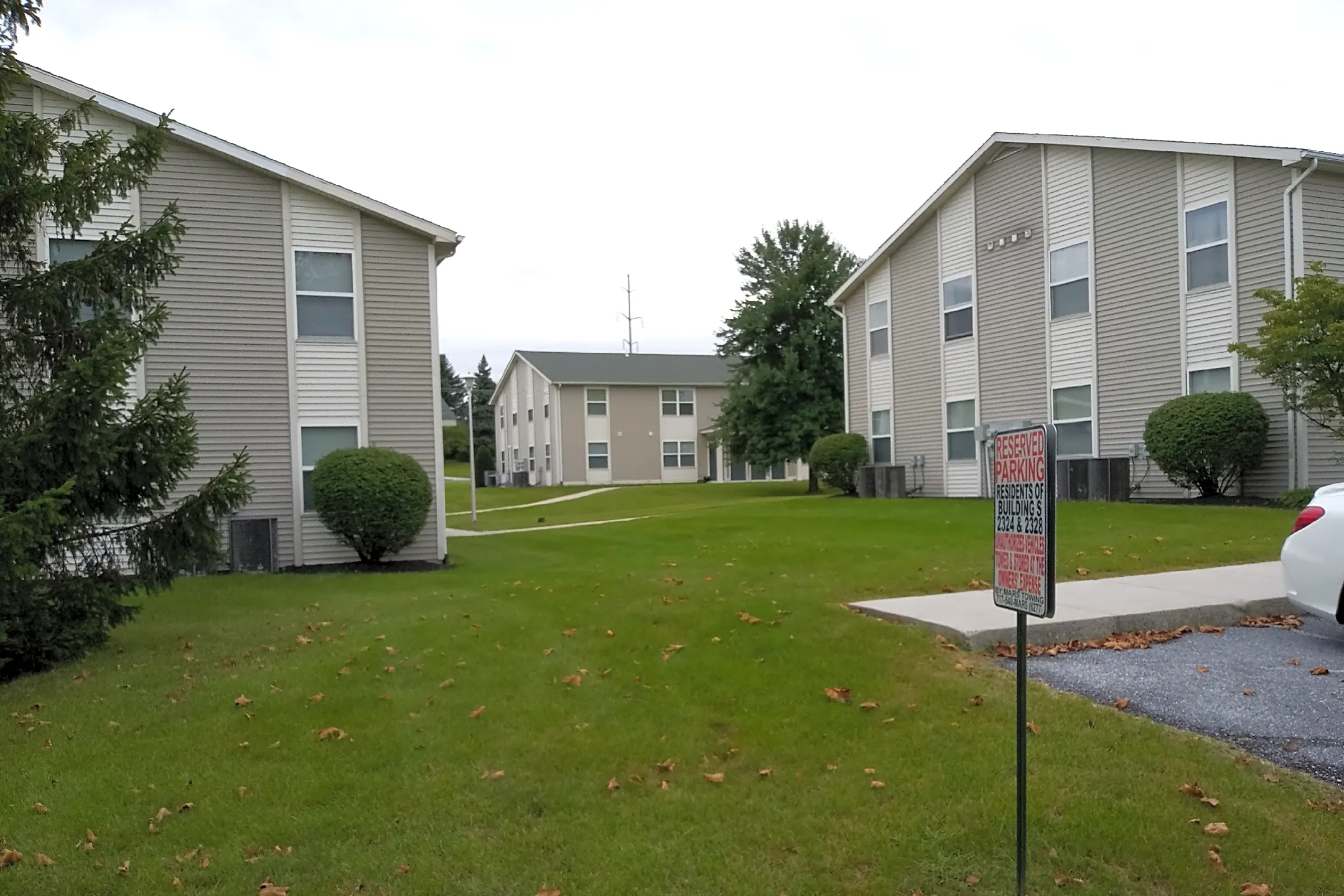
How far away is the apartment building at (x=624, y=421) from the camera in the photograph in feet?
158

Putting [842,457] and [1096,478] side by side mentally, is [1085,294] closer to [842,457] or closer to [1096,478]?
[1096,478]

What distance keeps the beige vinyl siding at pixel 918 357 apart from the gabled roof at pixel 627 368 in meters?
21.7

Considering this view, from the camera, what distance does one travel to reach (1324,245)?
1656cm

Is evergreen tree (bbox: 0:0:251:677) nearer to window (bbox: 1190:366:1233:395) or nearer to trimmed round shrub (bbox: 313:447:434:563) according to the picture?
trimmed round shrub (bbox: 313:447:434:563)

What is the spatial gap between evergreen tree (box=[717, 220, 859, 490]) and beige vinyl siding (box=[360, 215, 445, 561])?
20240mm

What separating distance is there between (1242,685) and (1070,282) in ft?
54.2

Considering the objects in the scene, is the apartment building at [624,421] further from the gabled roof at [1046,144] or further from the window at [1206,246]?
the window at [1206,246]

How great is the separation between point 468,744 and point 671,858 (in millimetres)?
1883

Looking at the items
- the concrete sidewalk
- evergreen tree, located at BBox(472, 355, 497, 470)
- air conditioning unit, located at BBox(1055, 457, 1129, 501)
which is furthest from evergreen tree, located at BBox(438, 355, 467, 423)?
the concrete sidewalk

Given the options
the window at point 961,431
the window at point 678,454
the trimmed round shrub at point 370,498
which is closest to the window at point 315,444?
the trimmed round shrub at point 370,498

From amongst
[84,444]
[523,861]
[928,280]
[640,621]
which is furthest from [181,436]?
[928,280]

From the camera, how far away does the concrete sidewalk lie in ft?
24.7

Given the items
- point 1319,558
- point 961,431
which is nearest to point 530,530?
point 961,431

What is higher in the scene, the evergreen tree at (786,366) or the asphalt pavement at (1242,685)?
the evergreen tree at (786,366)
